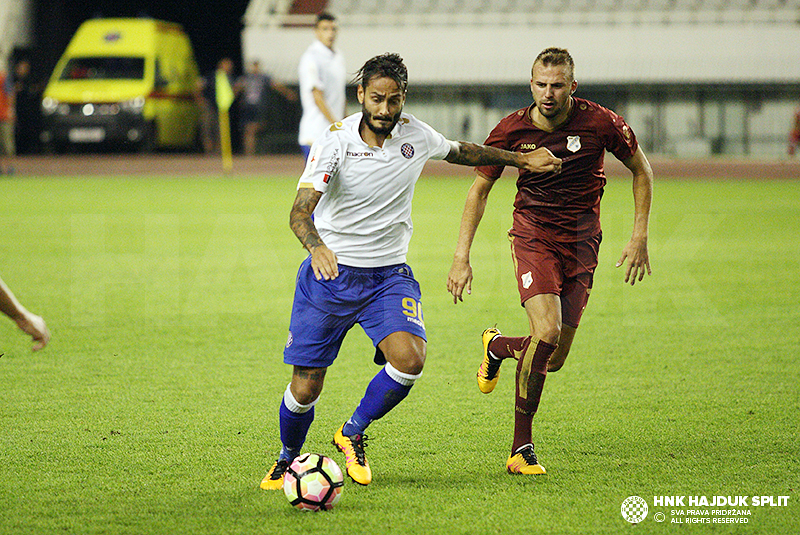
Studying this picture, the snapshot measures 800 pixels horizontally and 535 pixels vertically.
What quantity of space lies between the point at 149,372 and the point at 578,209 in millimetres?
2934

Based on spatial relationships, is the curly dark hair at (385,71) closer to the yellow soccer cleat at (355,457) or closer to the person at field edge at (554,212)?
the person at field edge at (554,212)

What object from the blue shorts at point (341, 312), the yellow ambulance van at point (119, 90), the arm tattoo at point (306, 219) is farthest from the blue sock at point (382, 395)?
the yellow ambulance van at point (119, 90)

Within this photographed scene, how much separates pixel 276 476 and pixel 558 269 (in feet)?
5.64

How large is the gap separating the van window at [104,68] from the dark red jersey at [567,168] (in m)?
20.1

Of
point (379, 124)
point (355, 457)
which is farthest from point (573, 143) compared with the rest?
point (355, 457)

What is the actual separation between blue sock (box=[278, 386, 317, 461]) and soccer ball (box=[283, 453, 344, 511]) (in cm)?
28

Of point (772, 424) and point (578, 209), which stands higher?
point (578, 209)

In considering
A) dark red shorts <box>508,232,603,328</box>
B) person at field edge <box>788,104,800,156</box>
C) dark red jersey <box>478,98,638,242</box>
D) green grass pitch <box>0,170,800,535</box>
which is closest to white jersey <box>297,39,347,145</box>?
green grass pitch <box>0,170,800,535</box>

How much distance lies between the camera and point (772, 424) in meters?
5.20

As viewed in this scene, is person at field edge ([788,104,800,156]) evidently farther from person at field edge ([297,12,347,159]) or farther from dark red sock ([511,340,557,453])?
dark red sock ([511,340,557,453])

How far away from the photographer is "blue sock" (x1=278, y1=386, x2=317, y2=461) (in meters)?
4.35

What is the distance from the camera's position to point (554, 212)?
5.08 meters

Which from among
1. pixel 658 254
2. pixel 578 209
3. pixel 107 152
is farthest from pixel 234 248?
pixel 107 152

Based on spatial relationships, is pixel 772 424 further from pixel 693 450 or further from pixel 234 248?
pixel 234 248
